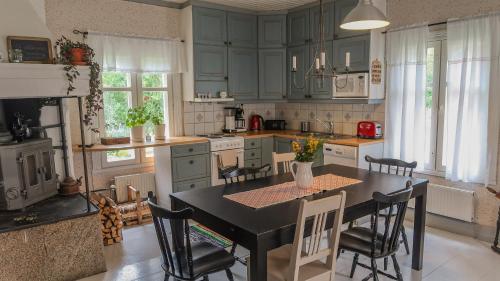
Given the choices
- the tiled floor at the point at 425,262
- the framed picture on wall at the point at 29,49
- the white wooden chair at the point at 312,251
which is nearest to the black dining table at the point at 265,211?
the white wooden chair at the point at 312,251

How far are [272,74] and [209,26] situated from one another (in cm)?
110

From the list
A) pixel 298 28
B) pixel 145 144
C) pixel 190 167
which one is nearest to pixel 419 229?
pixel 190 167

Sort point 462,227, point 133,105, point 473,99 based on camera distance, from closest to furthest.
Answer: point 473,99
point 462,227
point 133,105

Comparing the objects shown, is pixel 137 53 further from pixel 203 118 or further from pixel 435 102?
pixel 435 102

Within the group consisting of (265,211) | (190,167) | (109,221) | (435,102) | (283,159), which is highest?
(435,102)

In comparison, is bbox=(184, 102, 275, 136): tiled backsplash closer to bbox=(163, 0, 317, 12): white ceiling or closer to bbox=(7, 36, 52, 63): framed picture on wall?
bbox=(163, 0, 317, 12): white ceiling

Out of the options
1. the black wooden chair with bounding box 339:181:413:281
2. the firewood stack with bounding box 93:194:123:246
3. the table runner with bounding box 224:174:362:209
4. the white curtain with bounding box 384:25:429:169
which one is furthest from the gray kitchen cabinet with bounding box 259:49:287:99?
the black wooden chair with bounding box 339:181:413:281

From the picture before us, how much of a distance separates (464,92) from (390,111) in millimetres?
827

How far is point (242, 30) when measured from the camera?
495cm

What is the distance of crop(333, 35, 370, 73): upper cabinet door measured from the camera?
13.6ft

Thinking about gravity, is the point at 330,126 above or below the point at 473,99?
below

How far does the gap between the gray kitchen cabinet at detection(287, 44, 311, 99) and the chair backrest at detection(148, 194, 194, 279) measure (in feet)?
10.6

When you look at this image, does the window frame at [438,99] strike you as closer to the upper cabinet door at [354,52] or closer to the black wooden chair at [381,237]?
the upper cabinet door at [354,52]

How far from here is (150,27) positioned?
448 centimetres
